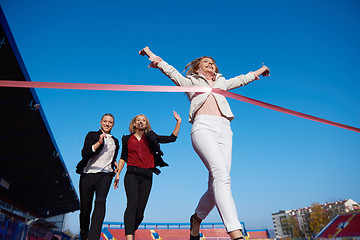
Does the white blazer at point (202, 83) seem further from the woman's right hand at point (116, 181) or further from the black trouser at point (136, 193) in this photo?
the woman's right hand at point (116, 181)

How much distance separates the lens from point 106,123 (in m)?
3.80

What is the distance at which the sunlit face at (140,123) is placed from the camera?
392 cm

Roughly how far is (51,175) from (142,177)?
15961 mm

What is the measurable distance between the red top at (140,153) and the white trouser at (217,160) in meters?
1.29

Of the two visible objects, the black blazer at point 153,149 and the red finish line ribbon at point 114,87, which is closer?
the red finish line ribbon at point 114,87

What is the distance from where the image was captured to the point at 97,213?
9.81ft

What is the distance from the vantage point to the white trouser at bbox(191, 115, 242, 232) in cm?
173

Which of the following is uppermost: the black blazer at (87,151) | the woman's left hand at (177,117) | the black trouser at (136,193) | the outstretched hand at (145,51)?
the outstretched hand at (145,51)

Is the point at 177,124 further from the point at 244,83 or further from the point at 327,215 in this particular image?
the point at 327,215

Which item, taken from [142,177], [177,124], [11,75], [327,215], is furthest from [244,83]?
[327,215]

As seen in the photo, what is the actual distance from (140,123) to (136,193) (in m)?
1.23

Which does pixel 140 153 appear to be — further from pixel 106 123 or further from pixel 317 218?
pixel 317 218

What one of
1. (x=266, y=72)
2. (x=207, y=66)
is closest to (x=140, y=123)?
(x=207, y=66)

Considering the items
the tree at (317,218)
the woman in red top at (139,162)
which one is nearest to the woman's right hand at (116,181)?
the woman in red top at (139,162)
